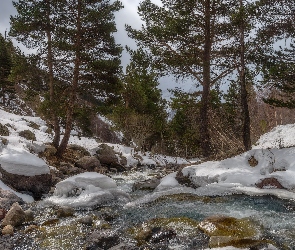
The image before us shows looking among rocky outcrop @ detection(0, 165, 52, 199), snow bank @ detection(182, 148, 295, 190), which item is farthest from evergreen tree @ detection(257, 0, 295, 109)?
rocky outcrop @ detection(0, 165, 52, 199)

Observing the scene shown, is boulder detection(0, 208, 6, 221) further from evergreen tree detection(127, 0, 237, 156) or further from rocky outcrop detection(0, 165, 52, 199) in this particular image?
evergreen tree detection(127, 0, 237, 156)

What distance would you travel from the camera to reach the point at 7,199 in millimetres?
7781

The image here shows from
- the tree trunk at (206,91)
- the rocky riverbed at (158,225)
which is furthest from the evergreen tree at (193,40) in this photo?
the rocky riverbed at (158,225)

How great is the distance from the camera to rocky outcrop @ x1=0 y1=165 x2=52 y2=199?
9320mm

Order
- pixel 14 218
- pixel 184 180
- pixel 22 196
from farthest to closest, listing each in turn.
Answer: pixel 184 180 < pixel 22 196 < pixel 14 218

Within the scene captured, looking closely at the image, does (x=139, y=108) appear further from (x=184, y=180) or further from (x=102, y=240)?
(x=102, y=240)

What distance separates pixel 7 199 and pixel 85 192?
2.04 m

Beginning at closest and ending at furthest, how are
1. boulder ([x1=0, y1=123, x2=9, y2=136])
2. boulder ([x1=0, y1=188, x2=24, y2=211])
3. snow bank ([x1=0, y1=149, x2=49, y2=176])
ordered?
boulder ([x1=0, y1=188, x2=24, y2=211]), snow bank ([x1=0, y1=149, x2=49, y2=176]), boulder ([x1=0, y1=123, x2=9, y2=136])

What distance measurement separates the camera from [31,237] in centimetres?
579

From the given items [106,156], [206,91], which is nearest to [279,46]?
[206,91]

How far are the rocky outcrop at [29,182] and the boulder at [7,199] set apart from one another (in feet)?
3.48

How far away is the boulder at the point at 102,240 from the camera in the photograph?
5.34 m

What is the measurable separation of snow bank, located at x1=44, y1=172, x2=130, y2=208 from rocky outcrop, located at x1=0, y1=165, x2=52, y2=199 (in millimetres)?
1107

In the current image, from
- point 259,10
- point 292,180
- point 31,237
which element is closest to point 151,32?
point 259,10
